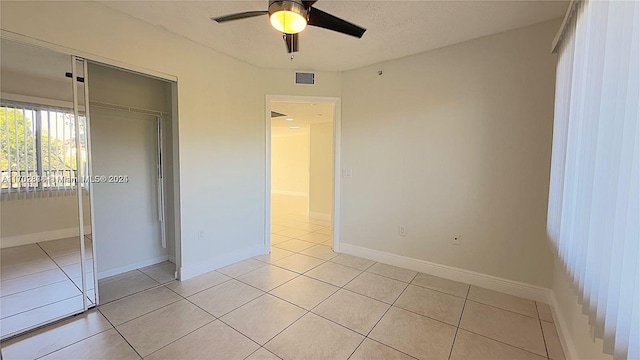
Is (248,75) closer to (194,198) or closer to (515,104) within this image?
(194,198)

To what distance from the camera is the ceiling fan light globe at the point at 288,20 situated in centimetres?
176

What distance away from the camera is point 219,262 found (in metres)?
3.32

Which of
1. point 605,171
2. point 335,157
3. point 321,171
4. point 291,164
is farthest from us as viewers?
point 291,164

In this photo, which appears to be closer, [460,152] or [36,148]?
[36,148]

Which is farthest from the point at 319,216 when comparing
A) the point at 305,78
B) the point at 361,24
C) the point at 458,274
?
the point at 361,24

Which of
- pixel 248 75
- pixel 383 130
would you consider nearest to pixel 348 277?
pixel 383 130

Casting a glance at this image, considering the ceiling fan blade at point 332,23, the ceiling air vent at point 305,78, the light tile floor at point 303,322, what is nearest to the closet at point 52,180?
the light tile floor at point 303,322

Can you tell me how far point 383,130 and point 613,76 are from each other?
2.41 m

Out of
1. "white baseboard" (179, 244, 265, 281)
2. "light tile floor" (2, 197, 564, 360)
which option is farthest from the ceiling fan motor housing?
"white baseboard" (179, 244, 265, 281)

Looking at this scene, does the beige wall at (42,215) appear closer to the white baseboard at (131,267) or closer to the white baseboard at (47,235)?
the white baseboard at (47,235)

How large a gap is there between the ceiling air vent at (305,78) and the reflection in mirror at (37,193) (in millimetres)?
2450

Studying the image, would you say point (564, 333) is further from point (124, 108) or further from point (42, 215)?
point (124, 108)

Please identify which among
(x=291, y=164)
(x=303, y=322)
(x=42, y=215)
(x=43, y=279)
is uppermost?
(x=291, y=164)

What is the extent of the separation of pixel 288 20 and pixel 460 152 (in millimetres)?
2286
